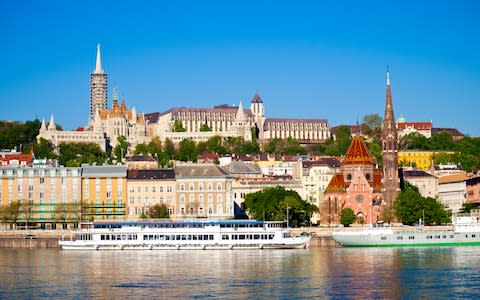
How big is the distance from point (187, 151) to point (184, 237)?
81918 millimetres

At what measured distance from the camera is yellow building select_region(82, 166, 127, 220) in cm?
10494

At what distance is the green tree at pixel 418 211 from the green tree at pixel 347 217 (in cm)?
357

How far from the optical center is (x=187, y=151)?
166m

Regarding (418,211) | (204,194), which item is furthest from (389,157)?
(204,194)

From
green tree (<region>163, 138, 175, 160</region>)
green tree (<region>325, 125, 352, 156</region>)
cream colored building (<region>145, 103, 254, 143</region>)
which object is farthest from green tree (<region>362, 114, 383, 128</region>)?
green tree (<region>163, 138, 175, 160</region>)

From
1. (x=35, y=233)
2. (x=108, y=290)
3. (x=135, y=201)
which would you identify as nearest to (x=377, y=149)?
(x=135, y=201)

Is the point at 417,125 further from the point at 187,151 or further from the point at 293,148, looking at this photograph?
the point at 187,151

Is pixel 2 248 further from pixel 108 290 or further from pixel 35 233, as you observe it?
pixel 108 290

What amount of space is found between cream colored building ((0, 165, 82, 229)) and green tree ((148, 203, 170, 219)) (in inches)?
222

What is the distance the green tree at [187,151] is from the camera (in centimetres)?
16150

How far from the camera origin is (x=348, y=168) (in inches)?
4523

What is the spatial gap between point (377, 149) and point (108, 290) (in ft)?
337

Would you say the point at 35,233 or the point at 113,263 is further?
the point at 35,233

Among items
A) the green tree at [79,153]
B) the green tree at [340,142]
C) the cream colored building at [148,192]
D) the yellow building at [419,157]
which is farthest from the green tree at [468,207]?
the green tree at [340,142]
